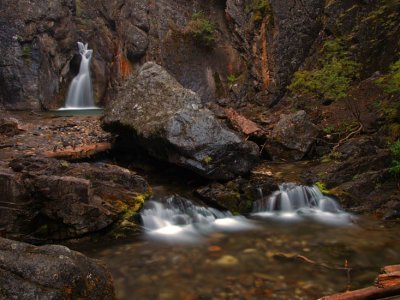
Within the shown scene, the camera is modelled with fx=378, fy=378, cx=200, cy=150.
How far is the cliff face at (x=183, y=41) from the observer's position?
16.0 m

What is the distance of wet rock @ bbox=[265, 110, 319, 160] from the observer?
1083 cm

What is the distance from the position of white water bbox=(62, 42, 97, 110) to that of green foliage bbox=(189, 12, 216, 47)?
8.07 meters

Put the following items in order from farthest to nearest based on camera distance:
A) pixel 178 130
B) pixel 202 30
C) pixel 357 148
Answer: pixel 202 30 → pixel 357 148 → pixel 178 130

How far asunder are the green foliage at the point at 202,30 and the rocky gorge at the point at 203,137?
58 mm

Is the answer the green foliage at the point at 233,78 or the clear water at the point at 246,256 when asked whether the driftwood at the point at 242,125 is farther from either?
the green foliage at the point at 233,78

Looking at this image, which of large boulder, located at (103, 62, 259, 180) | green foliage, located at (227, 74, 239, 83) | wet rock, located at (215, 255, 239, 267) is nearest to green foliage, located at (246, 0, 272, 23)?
green foliage, located at (227, 74, 239, 83)

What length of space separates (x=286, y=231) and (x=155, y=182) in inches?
132

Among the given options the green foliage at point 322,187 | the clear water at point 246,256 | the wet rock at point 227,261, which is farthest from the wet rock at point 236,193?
the wet rock at point 227,261

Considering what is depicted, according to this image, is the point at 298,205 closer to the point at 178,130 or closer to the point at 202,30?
the point at 178,130

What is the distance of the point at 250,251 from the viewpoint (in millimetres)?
5918

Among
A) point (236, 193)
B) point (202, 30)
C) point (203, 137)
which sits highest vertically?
point (202, 30)

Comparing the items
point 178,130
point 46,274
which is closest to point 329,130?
point 178,130

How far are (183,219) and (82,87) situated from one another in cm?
1875

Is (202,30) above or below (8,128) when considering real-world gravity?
above
